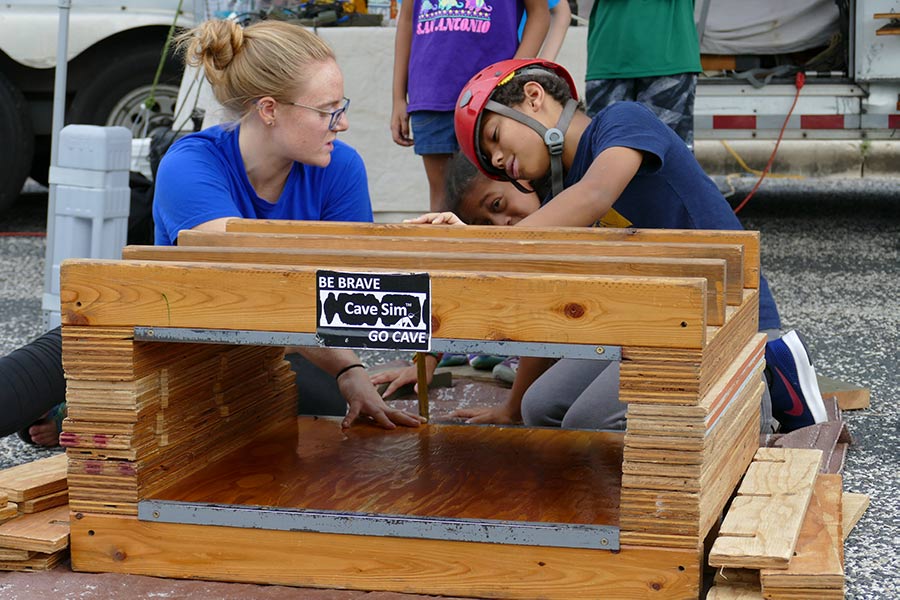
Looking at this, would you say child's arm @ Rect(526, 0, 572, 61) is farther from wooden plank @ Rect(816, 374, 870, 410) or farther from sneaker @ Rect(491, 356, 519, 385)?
wooden plank @ Rect(816, 374, 870, 410)

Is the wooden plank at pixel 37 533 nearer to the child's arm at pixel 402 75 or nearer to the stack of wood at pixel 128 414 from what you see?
the stack of wood at pixel 128 414

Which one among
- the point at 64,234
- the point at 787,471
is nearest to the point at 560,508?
the point at 787,471

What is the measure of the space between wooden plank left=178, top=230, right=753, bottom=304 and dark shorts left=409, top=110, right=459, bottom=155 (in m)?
1.71

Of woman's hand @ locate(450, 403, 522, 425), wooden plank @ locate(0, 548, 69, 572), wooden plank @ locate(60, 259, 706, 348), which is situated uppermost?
wooden plank @ locate(60, 259, 706, 348)

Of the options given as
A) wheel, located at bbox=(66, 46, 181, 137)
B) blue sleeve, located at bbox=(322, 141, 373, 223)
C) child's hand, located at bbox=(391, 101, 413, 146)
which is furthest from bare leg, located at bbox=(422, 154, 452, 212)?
wheel, located at bbox=(66, 46, 181, 137)

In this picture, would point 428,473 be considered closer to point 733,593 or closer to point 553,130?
point 733,593

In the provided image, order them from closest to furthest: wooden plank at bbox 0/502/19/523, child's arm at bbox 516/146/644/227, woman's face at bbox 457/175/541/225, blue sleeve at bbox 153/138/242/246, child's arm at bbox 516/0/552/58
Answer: wooden plank at bbox 0/502/19/523
child's arm at bbox 516/146/644/227
blue sleeve at bbox 153/138/242/246
woman's face at bbox 457/175/541/225
child's arm at bbox 516/0/552/58

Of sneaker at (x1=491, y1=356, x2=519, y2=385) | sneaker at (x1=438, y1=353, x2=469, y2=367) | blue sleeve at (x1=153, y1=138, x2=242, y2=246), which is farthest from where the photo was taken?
sneaker at (x1=438, y1=353, x2=469, y2=367)

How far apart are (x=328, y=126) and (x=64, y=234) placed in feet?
5.45

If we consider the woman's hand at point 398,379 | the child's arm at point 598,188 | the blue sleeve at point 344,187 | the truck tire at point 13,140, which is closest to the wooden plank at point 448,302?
the child's arm at point 598,188

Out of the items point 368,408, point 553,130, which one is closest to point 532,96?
point 553,130

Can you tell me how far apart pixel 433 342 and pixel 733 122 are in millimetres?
5457

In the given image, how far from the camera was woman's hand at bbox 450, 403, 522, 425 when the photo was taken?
141 inches

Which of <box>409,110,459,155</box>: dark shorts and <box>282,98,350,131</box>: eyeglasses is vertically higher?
<box>282,98,350,131</box>: eyeglasses
